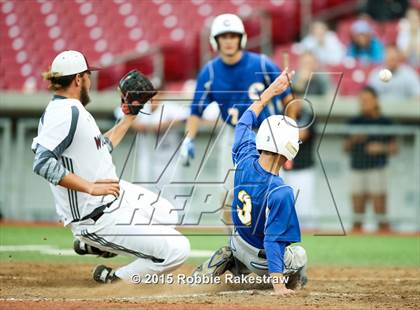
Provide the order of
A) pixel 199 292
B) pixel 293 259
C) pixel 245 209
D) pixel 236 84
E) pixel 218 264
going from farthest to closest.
Answer: pixel 236 84
pixel 218 264
pixel 199 292
pixel 293 259
pixel 245 209

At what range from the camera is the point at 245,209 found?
718 cm

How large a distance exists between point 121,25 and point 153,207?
34.5ft

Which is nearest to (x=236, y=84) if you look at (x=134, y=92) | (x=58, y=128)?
(x=134, y=92)

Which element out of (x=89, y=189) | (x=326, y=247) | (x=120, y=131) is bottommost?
(x=326, y=247)

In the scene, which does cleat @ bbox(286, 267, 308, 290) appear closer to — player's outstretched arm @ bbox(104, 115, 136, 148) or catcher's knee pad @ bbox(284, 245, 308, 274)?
catcher's knee pad @ bbox(284, 245, 308, 274)

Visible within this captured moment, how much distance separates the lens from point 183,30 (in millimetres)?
17719

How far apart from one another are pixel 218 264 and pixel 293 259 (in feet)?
2.37

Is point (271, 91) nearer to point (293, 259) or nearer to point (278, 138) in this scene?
point (278, 138)

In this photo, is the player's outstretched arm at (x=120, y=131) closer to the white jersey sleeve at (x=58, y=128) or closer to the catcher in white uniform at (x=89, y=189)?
the catcher in white uniform at (x=89, y=189)

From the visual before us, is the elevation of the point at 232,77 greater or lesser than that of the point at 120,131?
greater

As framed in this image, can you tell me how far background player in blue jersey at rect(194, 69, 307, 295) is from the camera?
269 inches

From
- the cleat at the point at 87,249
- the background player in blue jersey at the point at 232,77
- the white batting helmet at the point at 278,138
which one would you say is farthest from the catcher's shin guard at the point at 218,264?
the background player in blue jersey at the point at 232,77

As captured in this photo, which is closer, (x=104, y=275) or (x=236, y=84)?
(x=104, y=275)

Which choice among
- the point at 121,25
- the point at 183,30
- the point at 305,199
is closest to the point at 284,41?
the point at 183,30
